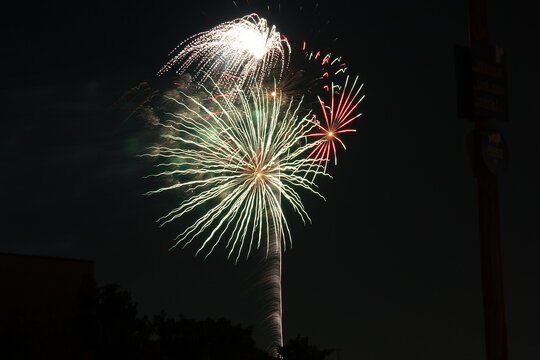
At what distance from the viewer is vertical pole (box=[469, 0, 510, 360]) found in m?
9.02

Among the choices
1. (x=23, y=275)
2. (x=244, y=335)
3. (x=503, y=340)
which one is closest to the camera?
(x=503, y=340)

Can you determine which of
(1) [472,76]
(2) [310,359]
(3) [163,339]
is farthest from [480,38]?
(2) [310,359]

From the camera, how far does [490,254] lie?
9305 mm

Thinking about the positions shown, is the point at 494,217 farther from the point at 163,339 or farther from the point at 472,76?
the point at 163,339

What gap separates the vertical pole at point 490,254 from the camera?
29.6 ft

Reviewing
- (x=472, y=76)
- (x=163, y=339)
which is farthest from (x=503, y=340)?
(x=163, y=339)

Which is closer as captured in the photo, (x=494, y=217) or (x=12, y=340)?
(x=494, y=217)

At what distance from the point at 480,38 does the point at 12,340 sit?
1652 cm

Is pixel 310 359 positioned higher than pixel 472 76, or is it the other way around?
pixel 472 76

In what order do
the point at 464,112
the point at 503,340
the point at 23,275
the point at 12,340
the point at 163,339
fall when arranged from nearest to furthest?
the point at 503,340
the point at 464,112
the point at 12,340
the point at 23,275
the point at 163,339

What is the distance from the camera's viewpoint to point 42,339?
72.1 ft

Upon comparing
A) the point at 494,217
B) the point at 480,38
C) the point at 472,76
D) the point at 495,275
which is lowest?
the point at 495,275

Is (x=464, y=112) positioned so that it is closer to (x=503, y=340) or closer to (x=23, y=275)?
(x=503, y=340)

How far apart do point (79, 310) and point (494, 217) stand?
17458 mm
